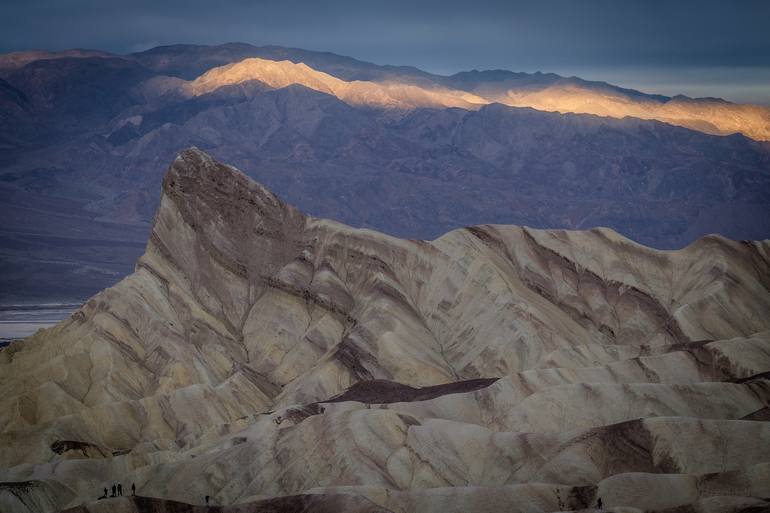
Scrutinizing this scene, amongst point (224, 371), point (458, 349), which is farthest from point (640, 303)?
point (224, 371)

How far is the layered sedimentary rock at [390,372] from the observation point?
9819 centimetres

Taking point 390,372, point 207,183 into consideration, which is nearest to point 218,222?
point 207,183

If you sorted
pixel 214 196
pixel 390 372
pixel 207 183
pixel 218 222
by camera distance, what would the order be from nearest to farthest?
1. pixel 390 372
2. pixel 218 222
3. pixel 214 196
4. pixel 207 183

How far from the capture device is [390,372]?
12850cm

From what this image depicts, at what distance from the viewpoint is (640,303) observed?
145 metres

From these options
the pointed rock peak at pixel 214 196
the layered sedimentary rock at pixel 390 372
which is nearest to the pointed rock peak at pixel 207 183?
the pointed rock peak at pixel 214 196

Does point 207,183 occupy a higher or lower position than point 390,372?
higher

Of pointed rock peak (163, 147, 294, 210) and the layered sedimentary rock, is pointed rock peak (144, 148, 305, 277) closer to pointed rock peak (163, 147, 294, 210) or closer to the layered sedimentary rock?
pointed rock peak (163, 147, 294, 210)

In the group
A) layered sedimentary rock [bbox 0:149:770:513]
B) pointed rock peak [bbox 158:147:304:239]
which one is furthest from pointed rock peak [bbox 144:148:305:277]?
layered sedimentary rock [bbox 0:149:770:513]

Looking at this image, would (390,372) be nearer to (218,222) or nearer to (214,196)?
(218,222)

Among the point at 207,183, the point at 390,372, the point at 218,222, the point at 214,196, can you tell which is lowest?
the point at 390,372

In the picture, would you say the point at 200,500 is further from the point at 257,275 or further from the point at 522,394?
the point at 257,275

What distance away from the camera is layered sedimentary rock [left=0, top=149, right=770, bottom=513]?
98.2m

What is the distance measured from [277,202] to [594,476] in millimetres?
65050
